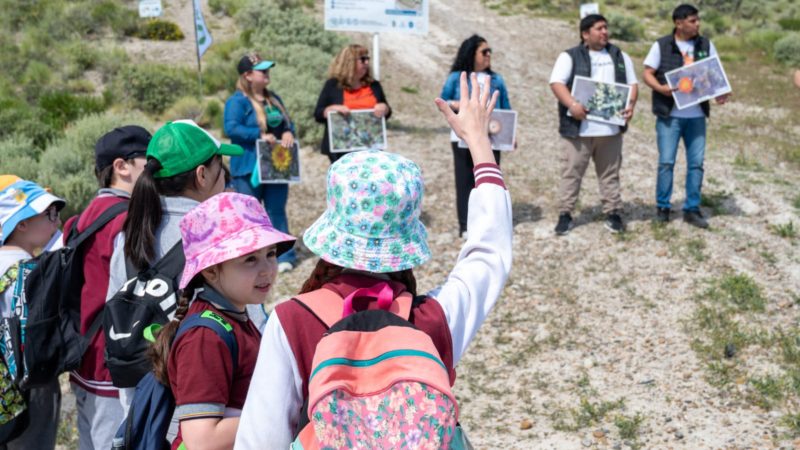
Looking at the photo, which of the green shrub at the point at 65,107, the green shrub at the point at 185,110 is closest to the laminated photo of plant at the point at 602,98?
the green shrub at the point at 185,110

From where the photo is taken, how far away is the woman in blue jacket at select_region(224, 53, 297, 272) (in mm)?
6492

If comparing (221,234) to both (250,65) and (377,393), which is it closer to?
(377,393)

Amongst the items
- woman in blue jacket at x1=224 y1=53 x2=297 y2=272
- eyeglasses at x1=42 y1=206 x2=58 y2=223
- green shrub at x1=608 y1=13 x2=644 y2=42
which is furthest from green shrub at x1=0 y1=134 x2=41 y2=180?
green shrub at x1=608 y1=13 x2=644 y2=42

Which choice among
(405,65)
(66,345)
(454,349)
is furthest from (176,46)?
(454,349)

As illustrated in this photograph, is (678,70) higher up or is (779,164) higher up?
(678,70)

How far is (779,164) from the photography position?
32.8 feet

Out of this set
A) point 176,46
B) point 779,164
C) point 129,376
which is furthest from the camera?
point 176,46

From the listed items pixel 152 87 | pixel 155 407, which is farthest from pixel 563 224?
pixel 152 87

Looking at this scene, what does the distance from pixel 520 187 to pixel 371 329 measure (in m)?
7.51

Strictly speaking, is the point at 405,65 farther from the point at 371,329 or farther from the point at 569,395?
the point at 371,329

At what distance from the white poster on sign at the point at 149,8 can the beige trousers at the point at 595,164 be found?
9840mm

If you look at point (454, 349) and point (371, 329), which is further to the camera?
point (454, 349)

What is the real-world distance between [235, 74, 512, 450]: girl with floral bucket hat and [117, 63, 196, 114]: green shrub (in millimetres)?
12272

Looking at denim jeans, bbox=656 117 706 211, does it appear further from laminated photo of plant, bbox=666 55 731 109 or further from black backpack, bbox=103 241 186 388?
black backpack, bbox=103 241 186 388
